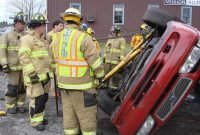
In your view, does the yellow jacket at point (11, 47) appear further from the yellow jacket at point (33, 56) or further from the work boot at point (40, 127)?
the work boot at point (40, 127)

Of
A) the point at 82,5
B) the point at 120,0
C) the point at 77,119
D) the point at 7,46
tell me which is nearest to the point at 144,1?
the point at 120,0

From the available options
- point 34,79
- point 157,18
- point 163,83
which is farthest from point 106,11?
point 163,83

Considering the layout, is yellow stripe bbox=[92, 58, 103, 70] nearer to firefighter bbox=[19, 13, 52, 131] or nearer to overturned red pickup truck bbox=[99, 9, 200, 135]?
overturned red pickup truck bbox=[99, 9, 200, 135]

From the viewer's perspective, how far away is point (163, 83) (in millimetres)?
3662

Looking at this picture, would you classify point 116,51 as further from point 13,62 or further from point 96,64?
point 96,64

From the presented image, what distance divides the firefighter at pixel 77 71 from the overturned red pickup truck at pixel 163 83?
→ 686 millimetres

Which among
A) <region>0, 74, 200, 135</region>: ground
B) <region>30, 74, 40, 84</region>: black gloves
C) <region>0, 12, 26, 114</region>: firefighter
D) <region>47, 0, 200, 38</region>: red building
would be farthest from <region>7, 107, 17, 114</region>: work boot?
<region>47, 0, 200, 38</region>: red building

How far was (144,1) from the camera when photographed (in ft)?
92.4

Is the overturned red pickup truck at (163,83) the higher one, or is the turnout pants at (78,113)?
the overturned red pickup truck at (163,83)

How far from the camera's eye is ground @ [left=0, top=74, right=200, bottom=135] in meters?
5.36

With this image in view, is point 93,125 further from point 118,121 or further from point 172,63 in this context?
point 172,63

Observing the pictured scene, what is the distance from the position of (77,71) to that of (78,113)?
0.50 m

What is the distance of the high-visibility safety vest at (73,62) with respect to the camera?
4406 mm

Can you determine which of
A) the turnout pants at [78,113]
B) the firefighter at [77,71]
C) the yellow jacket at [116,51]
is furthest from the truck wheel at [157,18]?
the yellow jacket at [116,51]
